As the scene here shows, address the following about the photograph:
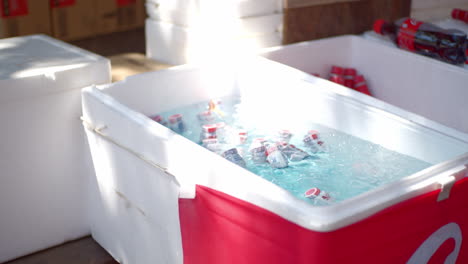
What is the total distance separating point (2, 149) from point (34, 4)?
6.34ft

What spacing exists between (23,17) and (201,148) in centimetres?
237

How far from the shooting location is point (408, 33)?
2246mm

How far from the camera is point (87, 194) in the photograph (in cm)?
179

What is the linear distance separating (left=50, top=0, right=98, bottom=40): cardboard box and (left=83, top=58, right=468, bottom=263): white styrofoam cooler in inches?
69.3

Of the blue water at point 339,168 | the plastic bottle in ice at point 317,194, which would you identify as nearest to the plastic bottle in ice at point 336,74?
the blue water at point 339,168

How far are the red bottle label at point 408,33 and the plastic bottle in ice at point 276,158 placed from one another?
0.90 meters

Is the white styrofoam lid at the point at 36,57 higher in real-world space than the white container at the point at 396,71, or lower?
higher

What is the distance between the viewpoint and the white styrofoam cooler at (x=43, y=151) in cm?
163

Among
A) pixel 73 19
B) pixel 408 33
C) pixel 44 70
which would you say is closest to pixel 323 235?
pixel 44 70

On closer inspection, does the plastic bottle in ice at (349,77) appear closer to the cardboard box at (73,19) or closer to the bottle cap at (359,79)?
the bottle cap at (359,79)

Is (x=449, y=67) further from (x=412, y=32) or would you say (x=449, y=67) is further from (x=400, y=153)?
(x=400, y=153)

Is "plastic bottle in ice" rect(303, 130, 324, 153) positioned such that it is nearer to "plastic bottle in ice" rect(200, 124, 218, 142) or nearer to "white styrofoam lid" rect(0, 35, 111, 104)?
"plastic bottle in ice" rect(200, 124, 218, 142)

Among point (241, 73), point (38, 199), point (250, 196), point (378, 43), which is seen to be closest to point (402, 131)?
point (250, 196)

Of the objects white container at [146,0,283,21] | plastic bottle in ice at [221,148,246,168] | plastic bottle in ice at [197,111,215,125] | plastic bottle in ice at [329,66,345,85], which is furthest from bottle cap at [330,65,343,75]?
plastic bottle in ice at [221,148,246,168]
